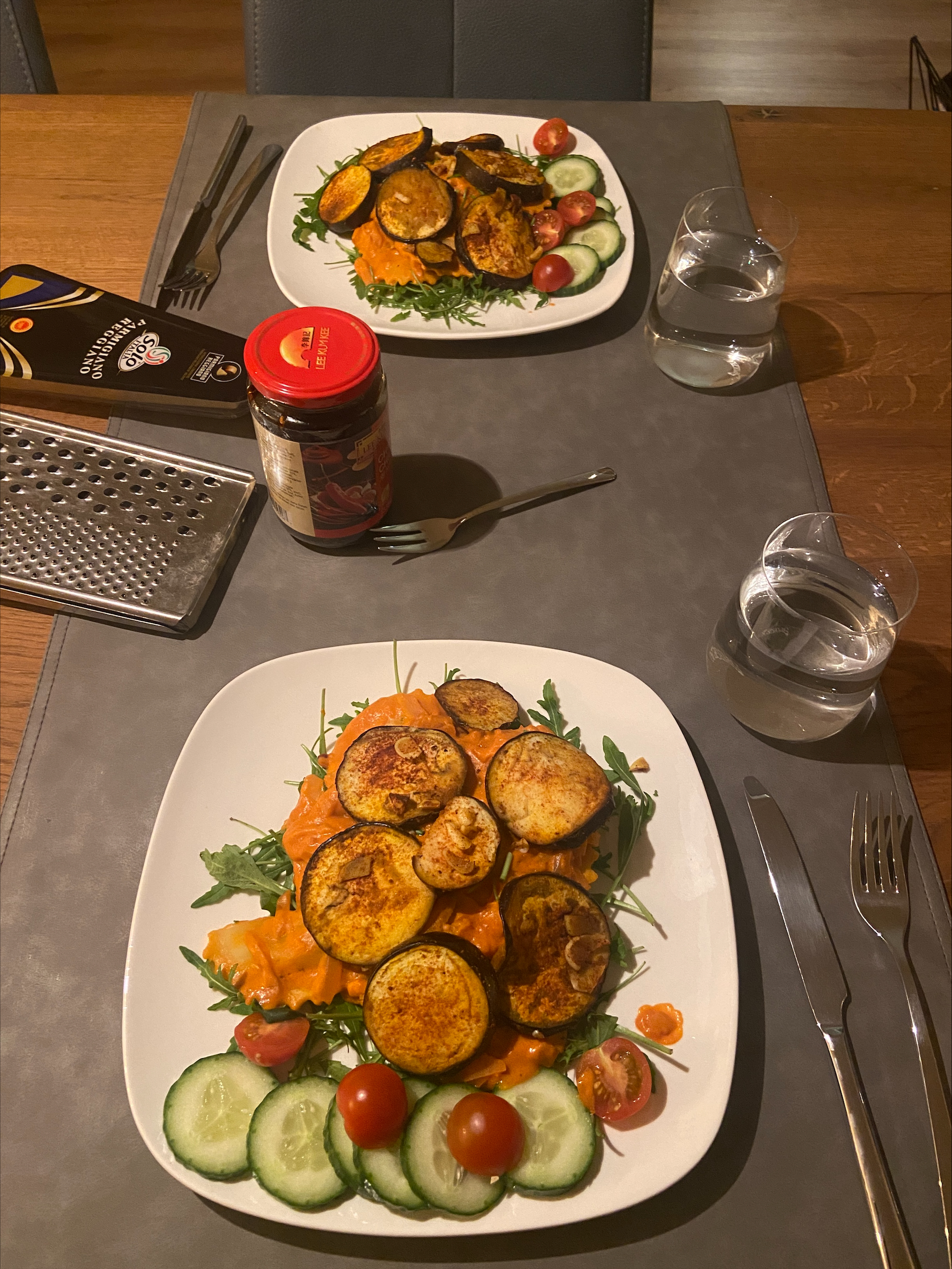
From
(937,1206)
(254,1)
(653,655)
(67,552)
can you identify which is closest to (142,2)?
(254,1)

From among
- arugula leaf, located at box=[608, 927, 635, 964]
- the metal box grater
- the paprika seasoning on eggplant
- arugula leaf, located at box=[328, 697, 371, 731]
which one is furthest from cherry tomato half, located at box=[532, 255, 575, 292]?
arugula leaf, located at box=[608, 927, 635, 964]

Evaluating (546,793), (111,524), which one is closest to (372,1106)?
(546,793)

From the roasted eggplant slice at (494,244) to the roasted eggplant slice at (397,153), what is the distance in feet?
0.57

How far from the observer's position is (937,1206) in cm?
102

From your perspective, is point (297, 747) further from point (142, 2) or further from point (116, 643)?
point (142, 2)

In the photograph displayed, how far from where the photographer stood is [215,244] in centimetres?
192

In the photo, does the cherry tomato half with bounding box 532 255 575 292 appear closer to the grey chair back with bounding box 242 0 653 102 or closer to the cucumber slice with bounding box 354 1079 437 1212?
the grey chair back with bounding box 242 0 653 102

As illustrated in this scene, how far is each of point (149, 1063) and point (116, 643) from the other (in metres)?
0.65

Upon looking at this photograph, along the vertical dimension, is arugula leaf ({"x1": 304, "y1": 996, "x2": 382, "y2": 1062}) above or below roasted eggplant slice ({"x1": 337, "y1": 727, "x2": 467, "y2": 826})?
below

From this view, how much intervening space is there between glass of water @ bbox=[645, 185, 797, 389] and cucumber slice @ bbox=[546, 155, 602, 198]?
35cm

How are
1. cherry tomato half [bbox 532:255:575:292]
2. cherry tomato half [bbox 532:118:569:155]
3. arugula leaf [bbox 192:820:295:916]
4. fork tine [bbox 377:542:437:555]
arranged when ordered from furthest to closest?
cherry tomato half [bbox 532:118:569:155]
cherry tomato half [bbox 532:255:575:292]
fork tine [bbox 377:542:437:555]
arugula leaf [bbox 192:820:295:916]

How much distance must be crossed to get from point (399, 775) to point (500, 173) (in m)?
1.34

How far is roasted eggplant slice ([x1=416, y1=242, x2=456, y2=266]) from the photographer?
1735mm

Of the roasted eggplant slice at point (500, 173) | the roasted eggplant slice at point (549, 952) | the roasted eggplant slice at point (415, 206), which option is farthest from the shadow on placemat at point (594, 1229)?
the roasted eggplant slice at point (500, 173)
